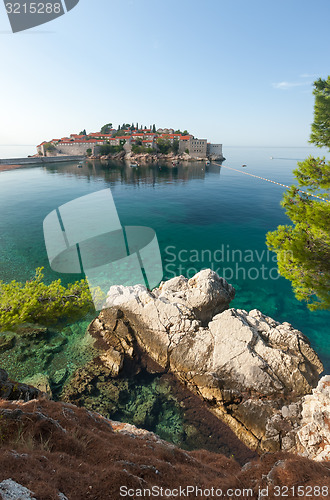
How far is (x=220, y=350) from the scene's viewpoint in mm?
15219

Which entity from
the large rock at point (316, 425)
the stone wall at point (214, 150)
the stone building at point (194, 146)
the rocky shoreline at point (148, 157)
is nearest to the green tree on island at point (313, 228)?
the large rock at point (316, 425)

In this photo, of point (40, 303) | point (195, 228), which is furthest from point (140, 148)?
point (40, 303)

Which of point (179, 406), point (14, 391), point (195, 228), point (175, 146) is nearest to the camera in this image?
point (14, 391)

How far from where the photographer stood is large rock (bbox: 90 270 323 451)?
515 inches

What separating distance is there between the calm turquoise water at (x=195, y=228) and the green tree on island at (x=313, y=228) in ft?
29.0

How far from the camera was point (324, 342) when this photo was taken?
19.3m

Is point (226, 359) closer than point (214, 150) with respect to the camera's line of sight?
Yes

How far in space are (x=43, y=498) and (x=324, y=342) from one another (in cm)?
2237

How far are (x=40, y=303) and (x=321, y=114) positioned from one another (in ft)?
74.3

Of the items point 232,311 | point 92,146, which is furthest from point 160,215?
point 92,146

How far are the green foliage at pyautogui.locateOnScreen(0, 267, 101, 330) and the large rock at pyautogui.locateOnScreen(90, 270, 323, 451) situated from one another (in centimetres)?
222

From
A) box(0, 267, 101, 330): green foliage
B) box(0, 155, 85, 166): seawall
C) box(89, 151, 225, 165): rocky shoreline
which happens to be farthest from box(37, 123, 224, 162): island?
box(0, 267, 101, 330): green foliage

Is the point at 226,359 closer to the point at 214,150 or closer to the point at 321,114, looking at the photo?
the point at 321,114

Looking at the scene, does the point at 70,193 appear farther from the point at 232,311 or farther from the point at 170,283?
the point at 232,311
